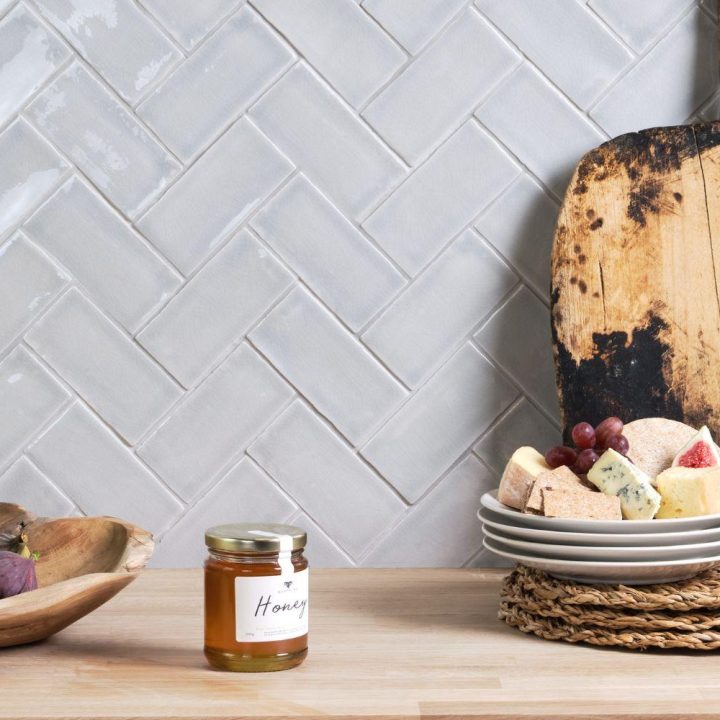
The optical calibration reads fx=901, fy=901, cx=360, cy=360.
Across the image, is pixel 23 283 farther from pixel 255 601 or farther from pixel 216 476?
pixel 255 601

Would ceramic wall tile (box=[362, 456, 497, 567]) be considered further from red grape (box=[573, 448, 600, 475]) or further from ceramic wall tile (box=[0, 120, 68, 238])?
ceramic wall tile (box=[0, 120, 68, 238])

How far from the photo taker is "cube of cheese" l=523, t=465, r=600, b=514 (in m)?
1.03

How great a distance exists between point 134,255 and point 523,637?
808 mm

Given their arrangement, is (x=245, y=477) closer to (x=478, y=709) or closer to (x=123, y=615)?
(x=123, y=615)

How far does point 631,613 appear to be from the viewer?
3.32 feet

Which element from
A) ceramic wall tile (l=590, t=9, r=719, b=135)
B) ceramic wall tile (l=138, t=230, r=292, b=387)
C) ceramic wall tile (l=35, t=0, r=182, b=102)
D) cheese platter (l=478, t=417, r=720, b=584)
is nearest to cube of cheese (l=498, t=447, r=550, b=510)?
cheese platter (l=478, t=417, r=720, b=584)

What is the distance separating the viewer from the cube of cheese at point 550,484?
1029 mm

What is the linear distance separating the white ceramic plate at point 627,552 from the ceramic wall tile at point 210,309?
0.62 meters

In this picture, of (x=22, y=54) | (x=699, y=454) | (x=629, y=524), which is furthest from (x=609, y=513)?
(x=22, y=54)

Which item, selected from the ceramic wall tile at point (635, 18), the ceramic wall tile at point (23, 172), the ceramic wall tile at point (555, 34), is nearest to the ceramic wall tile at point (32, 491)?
the ceramic wall tile at point (23, 172)

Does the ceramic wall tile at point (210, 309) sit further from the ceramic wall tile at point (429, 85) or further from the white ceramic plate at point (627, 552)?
the white ceramic plate at point (627, 552)

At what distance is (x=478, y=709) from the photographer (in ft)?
2.68

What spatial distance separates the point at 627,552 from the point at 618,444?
0.15m

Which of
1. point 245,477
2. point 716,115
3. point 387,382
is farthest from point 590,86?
point 245,477
